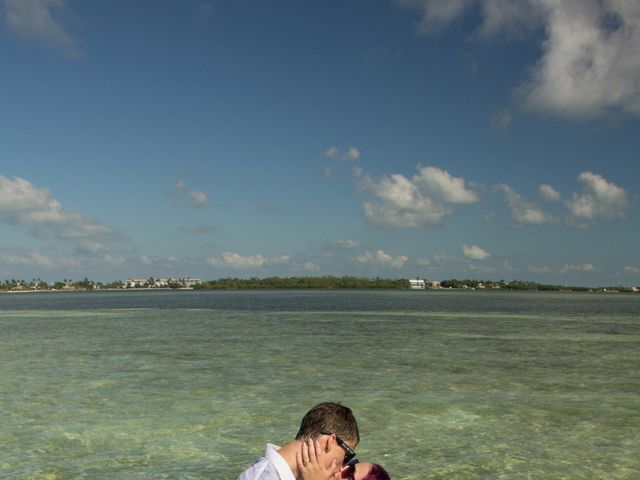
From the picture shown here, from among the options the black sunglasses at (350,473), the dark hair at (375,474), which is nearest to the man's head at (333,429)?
the black sunglasses at (350,473)

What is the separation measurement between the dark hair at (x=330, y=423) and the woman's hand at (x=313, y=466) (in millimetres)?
82

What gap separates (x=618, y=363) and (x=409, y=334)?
49.4ft

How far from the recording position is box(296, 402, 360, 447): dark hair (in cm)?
369

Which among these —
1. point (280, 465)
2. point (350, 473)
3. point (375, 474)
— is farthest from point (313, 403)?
point (280, 465)

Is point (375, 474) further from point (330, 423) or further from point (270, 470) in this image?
point (270, 470)

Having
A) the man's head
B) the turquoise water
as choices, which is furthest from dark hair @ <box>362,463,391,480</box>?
the turquoise water

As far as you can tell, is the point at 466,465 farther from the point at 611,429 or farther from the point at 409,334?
the point at 409,334

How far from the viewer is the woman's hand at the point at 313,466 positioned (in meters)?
3.62

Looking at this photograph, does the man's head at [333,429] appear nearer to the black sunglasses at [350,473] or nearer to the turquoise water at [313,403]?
the black sunglasses at [350,473]

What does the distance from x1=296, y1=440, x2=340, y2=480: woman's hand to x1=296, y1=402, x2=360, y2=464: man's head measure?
5 cm

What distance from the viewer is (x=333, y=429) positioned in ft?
12.1

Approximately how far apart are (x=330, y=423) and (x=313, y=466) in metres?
0.28

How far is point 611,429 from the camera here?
1159cm

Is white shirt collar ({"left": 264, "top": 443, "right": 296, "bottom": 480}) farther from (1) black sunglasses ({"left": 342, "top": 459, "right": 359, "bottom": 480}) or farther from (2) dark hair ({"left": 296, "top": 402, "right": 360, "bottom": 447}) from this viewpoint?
(1) black sunglasses ({"left": 342, "top": 459, "right": 359, "bottom": 480})
